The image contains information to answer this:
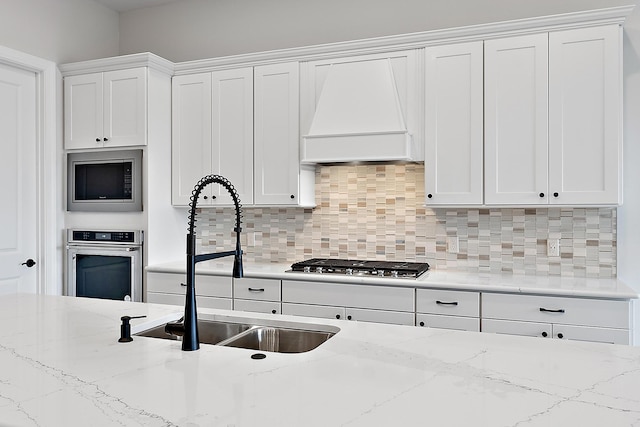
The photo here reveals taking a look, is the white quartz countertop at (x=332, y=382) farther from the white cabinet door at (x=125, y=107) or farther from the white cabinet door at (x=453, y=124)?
the white cabinet door at (x=125, y=107)

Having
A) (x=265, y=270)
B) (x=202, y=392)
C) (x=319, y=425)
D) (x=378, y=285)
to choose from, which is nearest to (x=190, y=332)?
(x=202, y=392)

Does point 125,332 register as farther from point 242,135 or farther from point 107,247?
point 107,247

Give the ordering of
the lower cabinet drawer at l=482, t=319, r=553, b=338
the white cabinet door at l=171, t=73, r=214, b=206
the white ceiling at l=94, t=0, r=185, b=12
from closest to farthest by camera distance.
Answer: the lower cabinet drawer at l=482, t=319, r=553, b=338, the white cabinet door at l=171, t=73, r=214, b=206, the white ceiling at l=94, t=0, r=185, b=12

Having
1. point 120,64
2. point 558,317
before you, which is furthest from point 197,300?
point 558,317

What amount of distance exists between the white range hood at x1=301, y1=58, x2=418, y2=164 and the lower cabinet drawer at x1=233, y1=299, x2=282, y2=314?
3.26 feet

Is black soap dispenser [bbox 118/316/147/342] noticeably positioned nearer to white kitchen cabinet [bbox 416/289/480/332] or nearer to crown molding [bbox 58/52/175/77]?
white kitchen cabinet [bbox 416/289/480/332]

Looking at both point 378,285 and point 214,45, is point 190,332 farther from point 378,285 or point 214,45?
point 214,45

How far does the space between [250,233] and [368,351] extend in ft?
9.05

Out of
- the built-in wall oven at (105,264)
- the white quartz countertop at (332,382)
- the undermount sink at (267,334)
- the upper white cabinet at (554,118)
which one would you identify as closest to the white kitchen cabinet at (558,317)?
the upper white cabinet at (554,118)

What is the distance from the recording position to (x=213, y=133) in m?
3.89

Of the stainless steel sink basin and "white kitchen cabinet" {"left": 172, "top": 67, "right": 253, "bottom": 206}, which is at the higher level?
"white kitchen cabinet" {"left": 172, "top": 67, "right": 253, "bottom": 206}

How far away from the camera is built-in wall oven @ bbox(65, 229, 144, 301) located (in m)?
3.80

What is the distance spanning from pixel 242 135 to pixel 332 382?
280 centimetres

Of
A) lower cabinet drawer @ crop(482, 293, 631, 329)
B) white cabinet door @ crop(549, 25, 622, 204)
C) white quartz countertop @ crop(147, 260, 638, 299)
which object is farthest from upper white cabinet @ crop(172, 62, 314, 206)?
white cabinet door @ crop(549, 25, 622, 204)
